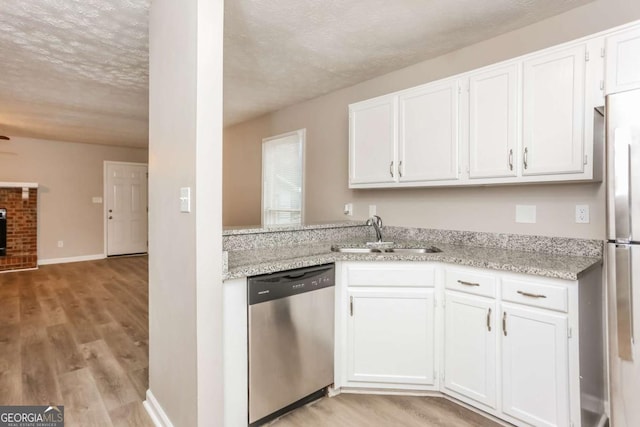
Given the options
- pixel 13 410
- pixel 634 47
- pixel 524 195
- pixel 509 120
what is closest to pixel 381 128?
pixel 509 120

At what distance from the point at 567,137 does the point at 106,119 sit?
18.2ft

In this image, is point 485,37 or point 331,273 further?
point 485,37

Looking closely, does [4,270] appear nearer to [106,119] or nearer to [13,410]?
[106,119]

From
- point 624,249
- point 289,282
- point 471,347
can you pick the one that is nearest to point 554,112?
point 624,249

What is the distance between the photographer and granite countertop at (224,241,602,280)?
1.75m

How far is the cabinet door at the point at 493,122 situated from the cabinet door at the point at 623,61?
45 centimetres

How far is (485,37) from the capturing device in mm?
2580

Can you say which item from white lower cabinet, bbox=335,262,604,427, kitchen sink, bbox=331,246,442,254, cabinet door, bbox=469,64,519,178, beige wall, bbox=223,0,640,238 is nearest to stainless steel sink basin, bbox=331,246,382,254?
kitchen sink, bbox=331,246,442,254

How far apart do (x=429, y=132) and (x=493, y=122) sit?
0.45m

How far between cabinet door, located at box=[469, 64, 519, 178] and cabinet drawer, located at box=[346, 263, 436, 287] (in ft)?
2.50

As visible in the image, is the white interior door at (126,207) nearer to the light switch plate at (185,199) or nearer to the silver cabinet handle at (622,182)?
the light switch plate at (185,199)

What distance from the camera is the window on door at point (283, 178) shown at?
14.3ft

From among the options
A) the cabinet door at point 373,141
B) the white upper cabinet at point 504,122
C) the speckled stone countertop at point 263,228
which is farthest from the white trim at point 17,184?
the white upper cabinet at point 504,122

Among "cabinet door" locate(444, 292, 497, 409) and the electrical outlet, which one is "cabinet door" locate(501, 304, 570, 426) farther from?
the electrical outlet
